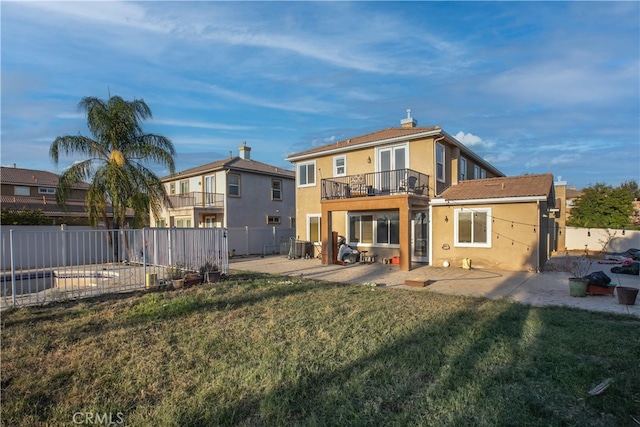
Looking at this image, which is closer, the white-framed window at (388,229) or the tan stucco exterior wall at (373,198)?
the tan stucco exterior wall at (373,198)

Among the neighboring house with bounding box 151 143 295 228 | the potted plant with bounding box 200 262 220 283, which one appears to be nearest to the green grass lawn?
the potted plant with bounding box 200 262 220 283

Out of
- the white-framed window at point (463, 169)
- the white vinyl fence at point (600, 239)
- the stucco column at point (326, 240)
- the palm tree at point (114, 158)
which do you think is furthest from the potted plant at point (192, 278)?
the white vinyl fence at point (600, 239)

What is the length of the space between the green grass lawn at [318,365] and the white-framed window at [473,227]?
6.33 metres

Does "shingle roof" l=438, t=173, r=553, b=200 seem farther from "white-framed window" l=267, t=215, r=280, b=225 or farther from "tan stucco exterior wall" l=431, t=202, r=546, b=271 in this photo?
"white-framed window" l=267, t=215, r=280, b=225

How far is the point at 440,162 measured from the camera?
1543 cm

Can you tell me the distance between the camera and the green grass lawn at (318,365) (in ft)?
11.1

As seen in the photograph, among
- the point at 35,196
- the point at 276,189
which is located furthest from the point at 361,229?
the point at 35,196

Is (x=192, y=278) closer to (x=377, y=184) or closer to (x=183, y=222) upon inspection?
(x=377, y=184)

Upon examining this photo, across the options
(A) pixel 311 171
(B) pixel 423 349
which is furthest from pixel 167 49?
(B) pixel 423 349

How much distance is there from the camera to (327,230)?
1593cm

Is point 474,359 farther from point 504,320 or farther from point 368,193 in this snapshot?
point 368,193

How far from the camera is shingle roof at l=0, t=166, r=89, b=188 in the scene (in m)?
28.2

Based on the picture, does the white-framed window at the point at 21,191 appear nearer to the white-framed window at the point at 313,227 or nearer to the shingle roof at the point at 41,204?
the shingle roof at the point at 41,204

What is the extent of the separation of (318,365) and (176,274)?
7.52m
